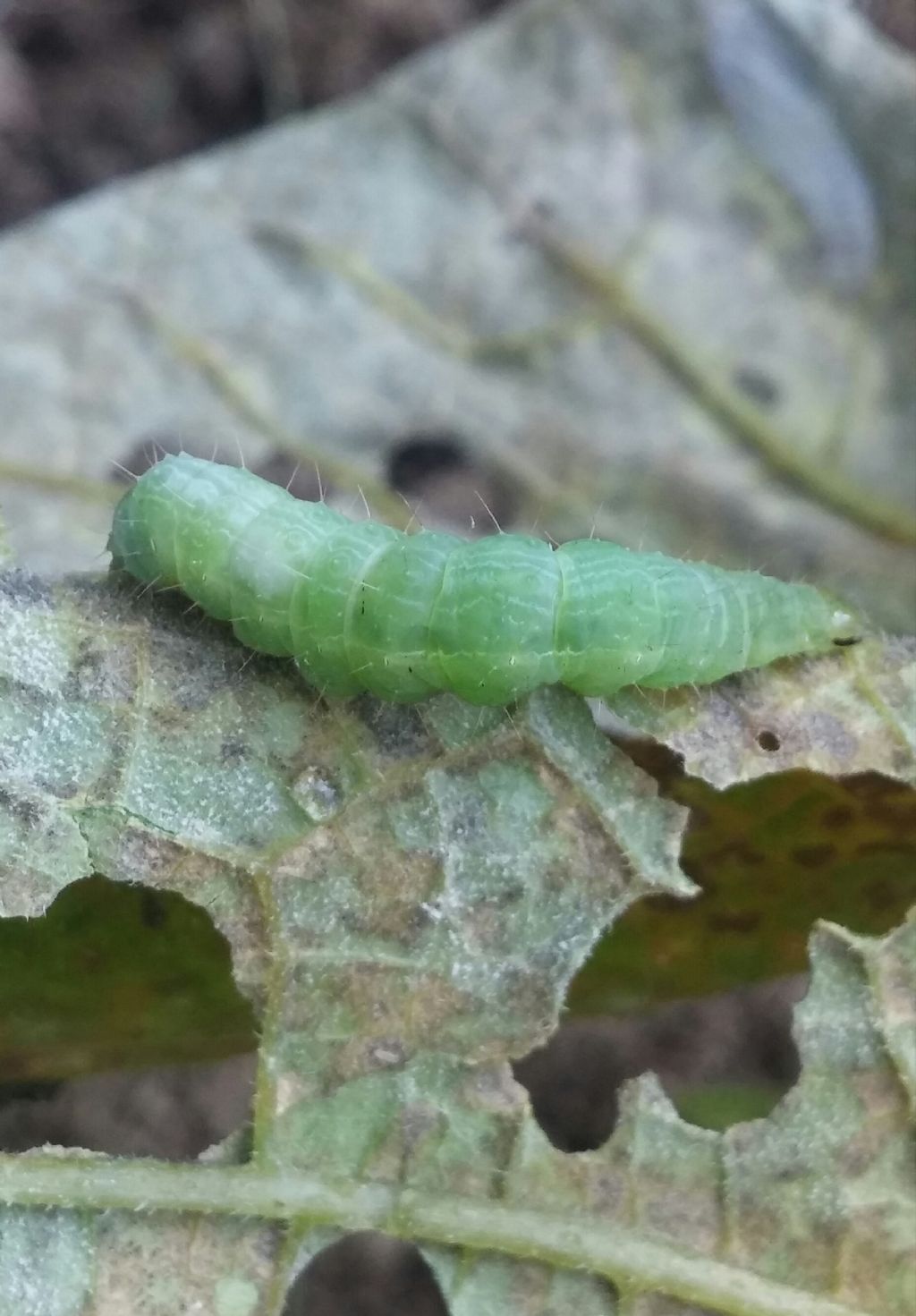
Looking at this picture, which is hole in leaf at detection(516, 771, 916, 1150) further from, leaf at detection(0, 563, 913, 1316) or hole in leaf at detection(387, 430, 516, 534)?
hole in leaf at detection(387, 430, 516, 534)

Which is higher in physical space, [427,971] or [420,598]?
[420,598]

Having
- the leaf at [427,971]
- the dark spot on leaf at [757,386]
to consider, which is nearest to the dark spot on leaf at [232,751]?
the leaf at [427,971]

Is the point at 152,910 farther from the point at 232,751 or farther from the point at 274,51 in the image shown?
the point at 274,51

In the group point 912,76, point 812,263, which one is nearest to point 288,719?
point 812,263

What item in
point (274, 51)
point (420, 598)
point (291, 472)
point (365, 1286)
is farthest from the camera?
point (274, 51)

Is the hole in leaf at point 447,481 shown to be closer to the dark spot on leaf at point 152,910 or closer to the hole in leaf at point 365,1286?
the dark spot on leaf at point 152,910

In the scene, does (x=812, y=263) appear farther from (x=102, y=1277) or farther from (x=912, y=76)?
(x=102, y=1277)

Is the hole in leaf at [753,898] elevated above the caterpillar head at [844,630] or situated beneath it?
situated beneath

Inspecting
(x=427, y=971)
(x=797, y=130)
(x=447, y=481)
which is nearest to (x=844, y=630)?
(x=427, y=971)
